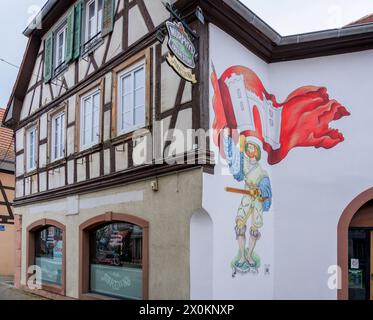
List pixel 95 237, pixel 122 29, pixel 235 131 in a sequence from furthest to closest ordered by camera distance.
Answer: pixel 95 237 → pixel 122 29 → pixel 235 131

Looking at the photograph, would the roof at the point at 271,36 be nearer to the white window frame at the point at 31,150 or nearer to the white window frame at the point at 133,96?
the white window frame at the point at 133,96

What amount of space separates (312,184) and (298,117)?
138 cm

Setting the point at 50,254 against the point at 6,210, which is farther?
the point at 6,210

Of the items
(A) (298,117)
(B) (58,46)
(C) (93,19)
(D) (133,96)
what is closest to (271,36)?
(A) (298,117)

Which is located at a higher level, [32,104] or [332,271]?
[32,104]

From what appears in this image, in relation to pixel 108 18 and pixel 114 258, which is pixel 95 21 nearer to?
pixel 108 18

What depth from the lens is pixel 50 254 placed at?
12.2 metres

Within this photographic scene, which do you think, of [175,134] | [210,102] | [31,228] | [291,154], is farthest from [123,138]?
[31,228]

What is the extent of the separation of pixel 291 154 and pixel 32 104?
335 inches

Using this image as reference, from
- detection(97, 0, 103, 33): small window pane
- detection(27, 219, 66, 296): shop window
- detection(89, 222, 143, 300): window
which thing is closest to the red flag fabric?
detection(89, 222, 143, 300): window

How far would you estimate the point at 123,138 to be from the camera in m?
8.80

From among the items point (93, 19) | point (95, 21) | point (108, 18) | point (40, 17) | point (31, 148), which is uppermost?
point (40, 17)

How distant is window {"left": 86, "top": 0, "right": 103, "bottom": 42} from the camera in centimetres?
1033

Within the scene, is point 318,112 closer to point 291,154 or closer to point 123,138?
point 291,154
